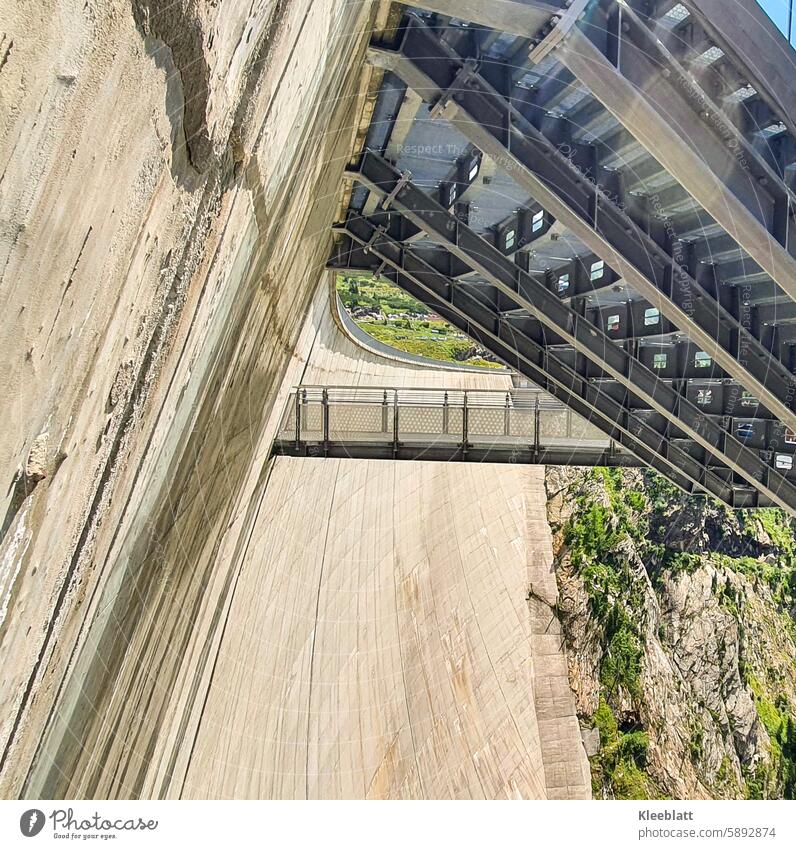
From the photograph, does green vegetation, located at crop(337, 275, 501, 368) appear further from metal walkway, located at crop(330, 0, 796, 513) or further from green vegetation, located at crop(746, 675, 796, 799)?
green vegetation, located at crop(746, 675, 796, 799)

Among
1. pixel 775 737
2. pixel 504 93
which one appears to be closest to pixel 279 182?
pixel 504 93

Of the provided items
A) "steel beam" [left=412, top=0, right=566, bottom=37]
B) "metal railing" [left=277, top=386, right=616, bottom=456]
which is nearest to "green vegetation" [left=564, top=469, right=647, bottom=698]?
"metal railing" [left=277, top=386, right=616, bottom=456]

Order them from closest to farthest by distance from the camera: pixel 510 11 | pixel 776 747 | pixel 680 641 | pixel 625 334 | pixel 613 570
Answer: pixel 510 11 → pixel 625 334 → pixel 776 747 → pixel 680 641 → pixel 613 570

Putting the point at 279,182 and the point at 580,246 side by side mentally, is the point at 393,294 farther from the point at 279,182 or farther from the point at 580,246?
the point at 279,182

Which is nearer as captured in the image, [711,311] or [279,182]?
[279,182]

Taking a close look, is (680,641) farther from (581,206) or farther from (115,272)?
(115,272)

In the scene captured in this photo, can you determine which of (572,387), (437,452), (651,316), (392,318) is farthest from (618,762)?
(392,318)
